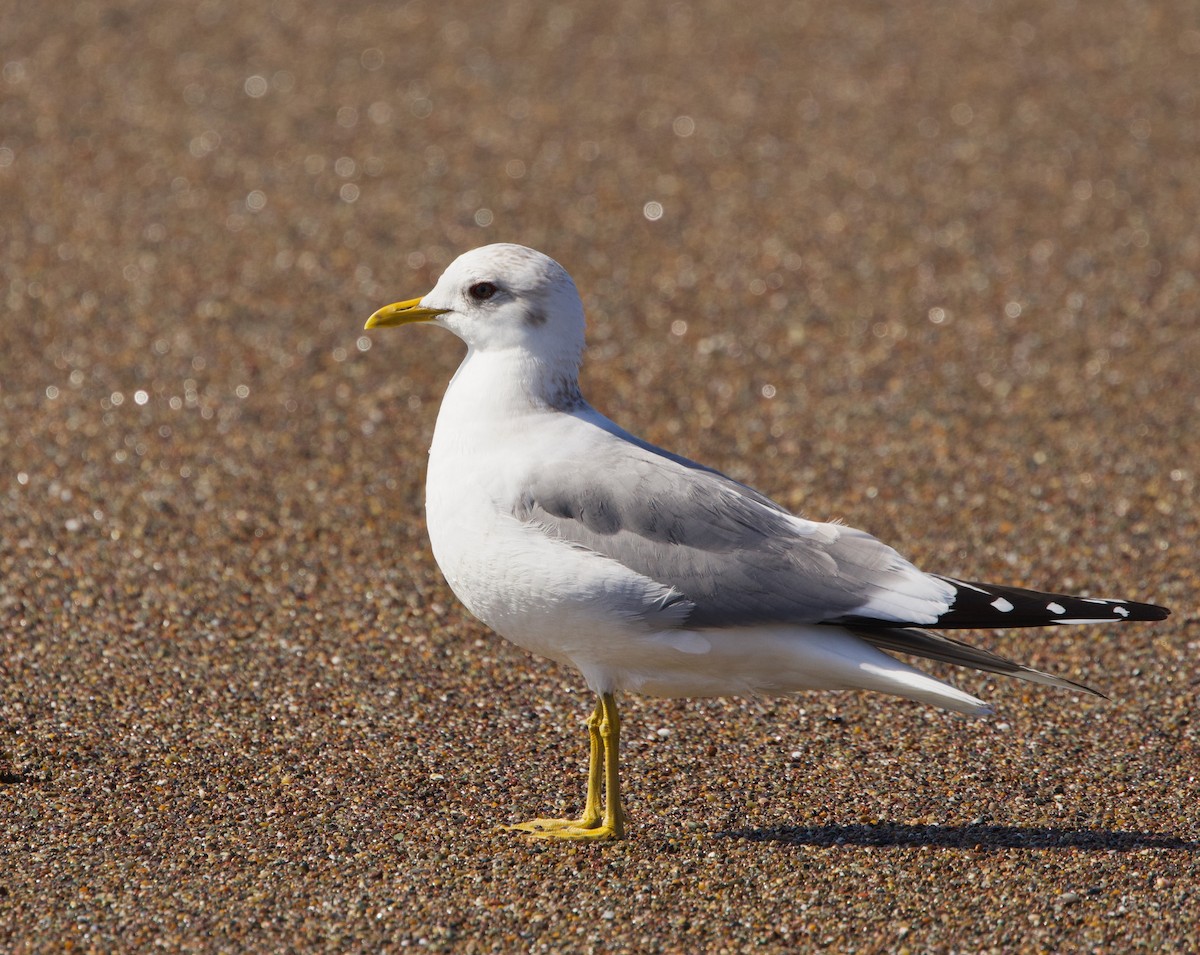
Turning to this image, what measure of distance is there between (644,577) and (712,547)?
223mm

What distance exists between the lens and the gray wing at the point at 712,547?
13.5 ft

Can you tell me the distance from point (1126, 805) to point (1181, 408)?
3.44 m

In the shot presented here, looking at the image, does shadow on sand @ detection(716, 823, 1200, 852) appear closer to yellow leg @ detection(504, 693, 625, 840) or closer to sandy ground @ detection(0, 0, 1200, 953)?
sandy ground @ detection(0, 0, 1200, 953)

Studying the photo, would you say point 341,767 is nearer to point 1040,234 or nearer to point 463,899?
point 463,899

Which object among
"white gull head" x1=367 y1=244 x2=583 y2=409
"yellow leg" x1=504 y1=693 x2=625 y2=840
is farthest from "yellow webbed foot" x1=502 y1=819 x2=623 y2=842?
"white gull head" x1=367 y1=244 x2=583 y2=409

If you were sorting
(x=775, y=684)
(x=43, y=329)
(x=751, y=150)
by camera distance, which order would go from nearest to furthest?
(x=775, y=684), (x=43, y=329), (x=751, y=150)

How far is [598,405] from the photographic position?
757cm

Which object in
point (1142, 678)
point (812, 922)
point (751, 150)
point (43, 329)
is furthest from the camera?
point (751, 150)

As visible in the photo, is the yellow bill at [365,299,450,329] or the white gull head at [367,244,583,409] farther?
the yellow bill at [365,299,450,329]

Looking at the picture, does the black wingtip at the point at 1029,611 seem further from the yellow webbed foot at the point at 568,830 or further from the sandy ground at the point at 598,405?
the yellow webbed foot at the point at 568,830

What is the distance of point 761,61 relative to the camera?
11.0 m

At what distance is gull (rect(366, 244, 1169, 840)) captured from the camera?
4.09 metres

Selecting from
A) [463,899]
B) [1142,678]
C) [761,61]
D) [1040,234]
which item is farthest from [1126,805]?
[761,61]

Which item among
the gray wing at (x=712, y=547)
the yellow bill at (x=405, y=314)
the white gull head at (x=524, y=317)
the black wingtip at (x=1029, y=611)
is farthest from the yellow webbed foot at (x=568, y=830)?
the yellow bill at (x=405, y=314)
